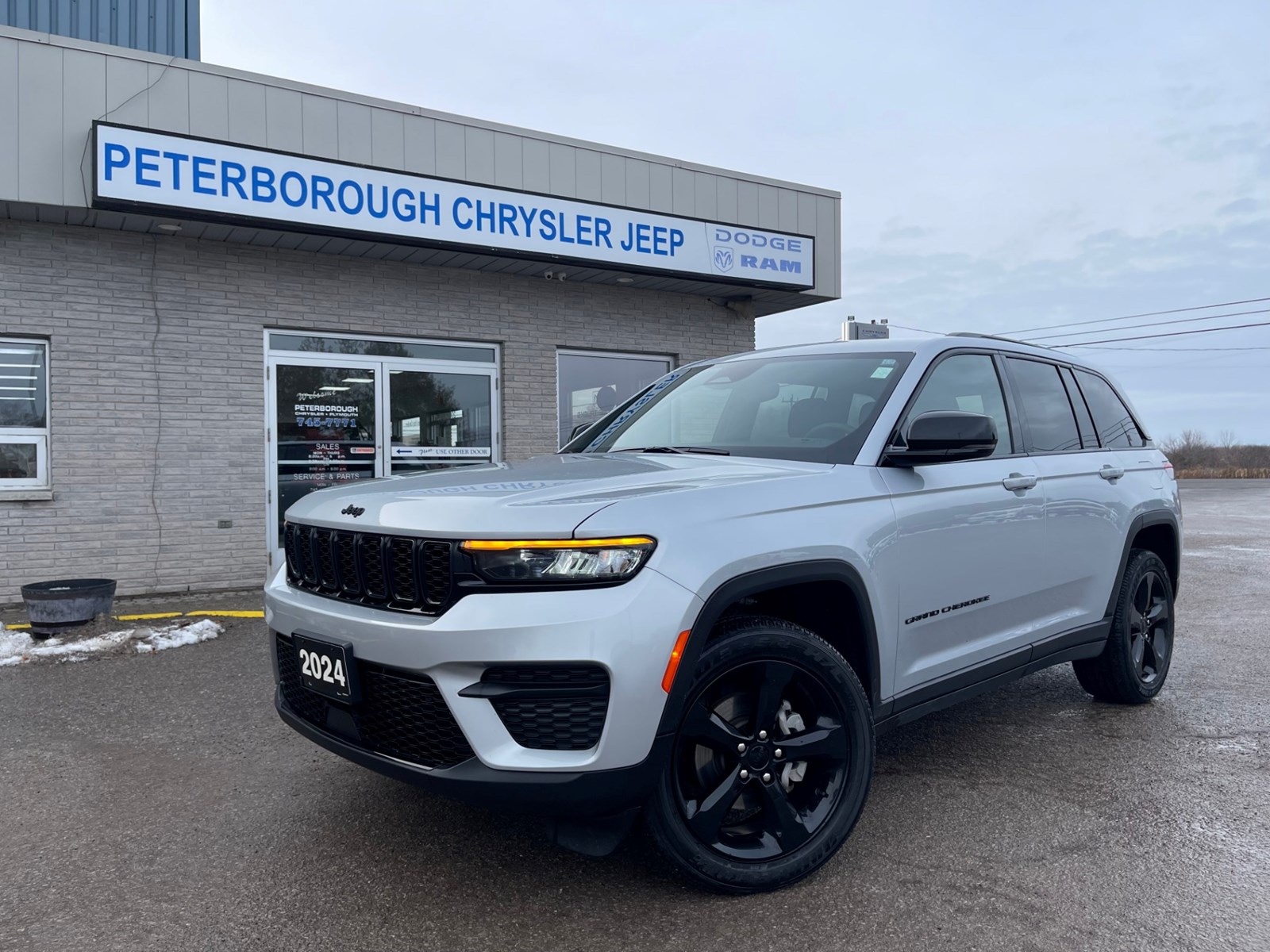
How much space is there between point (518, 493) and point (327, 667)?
2.66ft

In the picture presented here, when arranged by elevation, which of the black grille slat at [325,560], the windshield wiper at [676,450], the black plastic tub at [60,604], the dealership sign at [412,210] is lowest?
the black plastic tub at [60,604]

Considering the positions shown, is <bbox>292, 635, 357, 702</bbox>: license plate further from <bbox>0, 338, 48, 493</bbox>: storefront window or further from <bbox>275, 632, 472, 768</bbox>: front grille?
<bbox>0, 338, 48, 493</bbox>: storefront window

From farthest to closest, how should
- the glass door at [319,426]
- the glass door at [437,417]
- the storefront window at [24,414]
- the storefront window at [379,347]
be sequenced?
the glass door at [437,417] → the storefront window at [379,347] → the glass door at [319,426] → the storefront window at [24,414]

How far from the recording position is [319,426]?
990 centimetres

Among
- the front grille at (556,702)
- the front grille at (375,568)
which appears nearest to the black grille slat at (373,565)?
the front grille at (375,568)

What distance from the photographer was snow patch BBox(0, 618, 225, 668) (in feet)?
20.6

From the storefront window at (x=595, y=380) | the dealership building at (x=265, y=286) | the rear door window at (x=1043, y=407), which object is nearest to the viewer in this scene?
the rear door window at (x=1043, y=407)

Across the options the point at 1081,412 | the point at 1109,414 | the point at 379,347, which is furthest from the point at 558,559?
the point at 379,347

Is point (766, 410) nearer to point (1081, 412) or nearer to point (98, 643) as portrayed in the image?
point (1081, 412)

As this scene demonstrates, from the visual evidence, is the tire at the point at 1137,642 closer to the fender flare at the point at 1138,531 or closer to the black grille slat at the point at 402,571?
the fender flare at the point at 1138,531

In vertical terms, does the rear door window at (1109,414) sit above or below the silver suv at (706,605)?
above

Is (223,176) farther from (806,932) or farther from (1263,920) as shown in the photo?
(1263,920)

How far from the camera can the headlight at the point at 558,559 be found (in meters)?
2.55

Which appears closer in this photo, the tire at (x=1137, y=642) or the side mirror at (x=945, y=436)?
the side mirror at (x=945, y=436)
